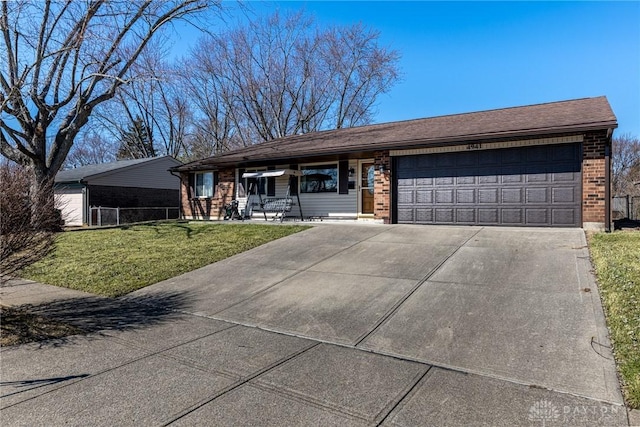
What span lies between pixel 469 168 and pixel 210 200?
1083 centimetres

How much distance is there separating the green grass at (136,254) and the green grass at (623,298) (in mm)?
6588

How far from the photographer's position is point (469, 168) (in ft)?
34.9

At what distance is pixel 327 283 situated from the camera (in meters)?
6.07

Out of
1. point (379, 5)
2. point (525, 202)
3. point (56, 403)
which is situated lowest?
point (56, 403)

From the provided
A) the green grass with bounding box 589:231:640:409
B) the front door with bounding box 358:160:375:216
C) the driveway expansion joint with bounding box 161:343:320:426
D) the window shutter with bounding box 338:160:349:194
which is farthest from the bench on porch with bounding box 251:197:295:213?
the driveway expansion joint with bounding box 161:343:320:426

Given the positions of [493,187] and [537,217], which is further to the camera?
[493,187]

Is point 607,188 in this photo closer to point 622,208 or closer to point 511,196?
Answer: point 511,196

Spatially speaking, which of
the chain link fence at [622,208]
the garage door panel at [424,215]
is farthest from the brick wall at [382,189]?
the chain link fence at [622,208]

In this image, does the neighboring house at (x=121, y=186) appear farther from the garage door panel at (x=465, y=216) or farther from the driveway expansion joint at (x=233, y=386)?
the driveway expansion joint at (x=233, y=386)

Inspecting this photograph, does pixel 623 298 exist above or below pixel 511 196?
below

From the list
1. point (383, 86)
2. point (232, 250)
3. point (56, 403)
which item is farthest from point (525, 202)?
point (383, 86)

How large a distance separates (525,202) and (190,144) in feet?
107

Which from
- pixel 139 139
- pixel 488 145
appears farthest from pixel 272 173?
pixel 139 139

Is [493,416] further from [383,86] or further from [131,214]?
[383,86]
